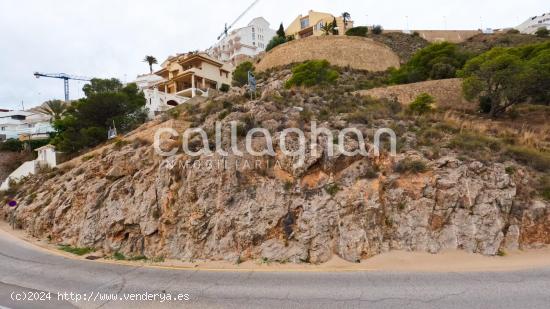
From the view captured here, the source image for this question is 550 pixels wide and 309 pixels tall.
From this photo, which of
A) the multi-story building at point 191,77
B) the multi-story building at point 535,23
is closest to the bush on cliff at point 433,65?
the multi-story building at point 191,77

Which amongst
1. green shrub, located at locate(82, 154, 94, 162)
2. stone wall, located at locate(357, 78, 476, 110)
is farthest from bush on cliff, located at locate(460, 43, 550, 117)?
green shrub, located at locate(82, 154, 94, 162)

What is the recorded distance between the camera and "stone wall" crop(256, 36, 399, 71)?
3291cm

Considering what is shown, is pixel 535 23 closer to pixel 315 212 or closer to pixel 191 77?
pixel 191 77

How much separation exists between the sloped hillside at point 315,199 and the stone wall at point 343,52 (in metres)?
21.1

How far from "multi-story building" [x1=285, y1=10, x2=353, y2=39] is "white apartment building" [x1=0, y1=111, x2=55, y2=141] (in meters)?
39.4

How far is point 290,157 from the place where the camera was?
10398mm

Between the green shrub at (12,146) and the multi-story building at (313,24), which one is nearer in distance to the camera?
the green shrub at (12,146)

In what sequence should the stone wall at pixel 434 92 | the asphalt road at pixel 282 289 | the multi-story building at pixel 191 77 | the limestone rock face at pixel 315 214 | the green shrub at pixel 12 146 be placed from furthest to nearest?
the multi-story building at pixel 191 77 < the green shrub at pixel 12 146 < the stone wall at pixel 434 92 < the limestone rock face at pixel 315 214 < the asphalt road at pixel 282 289

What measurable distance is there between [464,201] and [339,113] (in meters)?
6.42

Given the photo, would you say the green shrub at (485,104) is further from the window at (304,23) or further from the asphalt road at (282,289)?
the window at (304,23)

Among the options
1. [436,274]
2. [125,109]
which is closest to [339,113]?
[436,274]

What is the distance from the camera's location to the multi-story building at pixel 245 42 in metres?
60.7

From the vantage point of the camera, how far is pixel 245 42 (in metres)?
61.8

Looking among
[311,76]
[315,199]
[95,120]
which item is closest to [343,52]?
[311,76]
